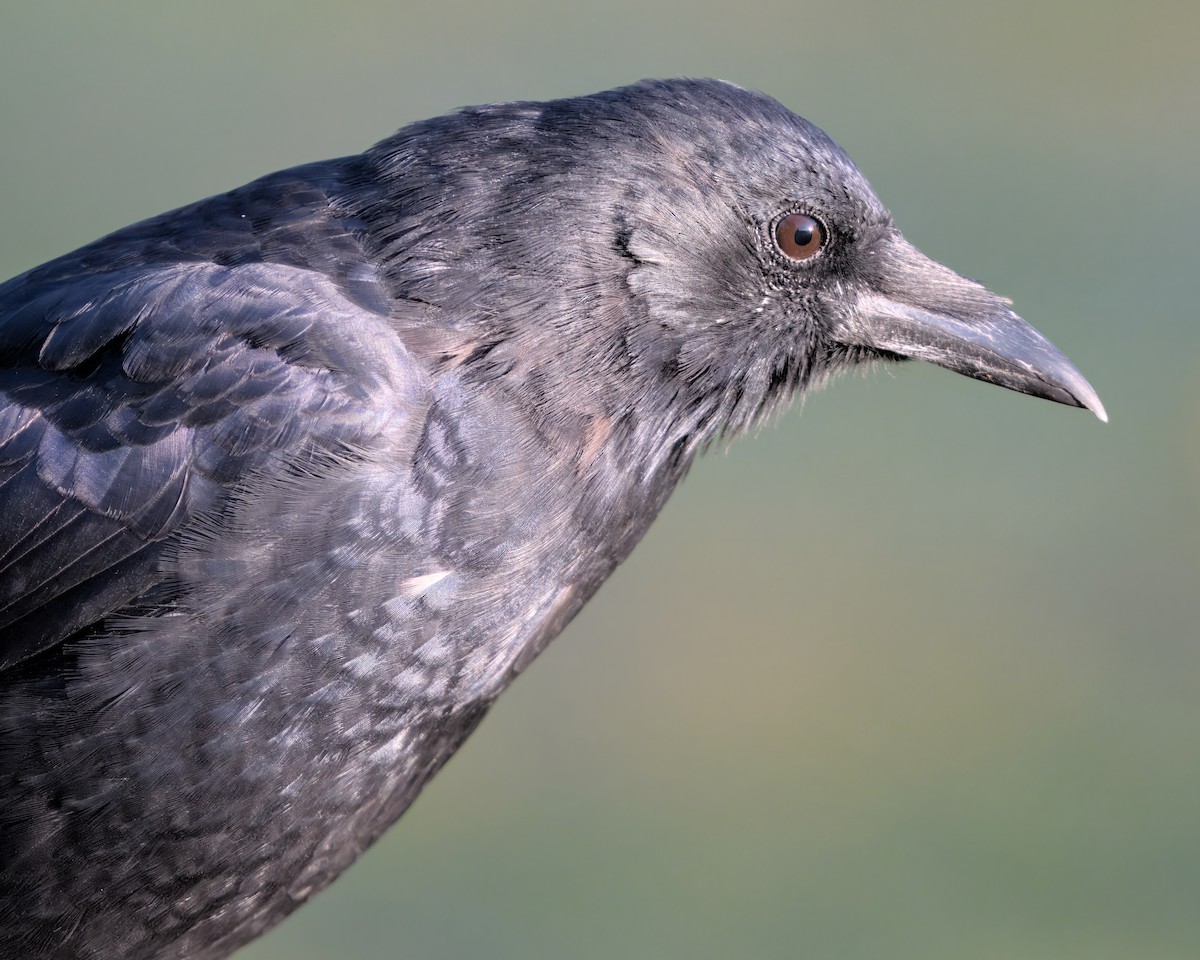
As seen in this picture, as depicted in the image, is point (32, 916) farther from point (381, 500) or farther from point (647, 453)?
point (647, 453)

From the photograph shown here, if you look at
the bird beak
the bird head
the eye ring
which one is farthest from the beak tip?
the eye ring

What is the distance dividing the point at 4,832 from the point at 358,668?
0.52 metres

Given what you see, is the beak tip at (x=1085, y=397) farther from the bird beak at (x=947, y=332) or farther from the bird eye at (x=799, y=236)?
the bird eye at (x=799, y=236)

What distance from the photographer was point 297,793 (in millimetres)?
2084

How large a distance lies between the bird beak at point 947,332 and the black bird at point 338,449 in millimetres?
65

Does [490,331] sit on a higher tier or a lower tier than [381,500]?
higher

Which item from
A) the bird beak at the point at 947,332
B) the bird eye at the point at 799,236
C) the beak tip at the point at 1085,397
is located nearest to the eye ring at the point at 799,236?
the bird eye at the point at 799,236

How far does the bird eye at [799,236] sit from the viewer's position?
2.21 metres

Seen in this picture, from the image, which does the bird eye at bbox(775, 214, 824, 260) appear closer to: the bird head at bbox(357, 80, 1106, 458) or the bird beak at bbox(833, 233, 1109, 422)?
the bird head at bbox(357, 80, 1106, 458)

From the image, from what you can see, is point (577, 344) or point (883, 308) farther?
point (883, 308)

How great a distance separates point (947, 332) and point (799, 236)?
11.4 inches

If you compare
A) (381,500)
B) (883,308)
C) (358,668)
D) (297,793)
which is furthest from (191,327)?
(883,308)

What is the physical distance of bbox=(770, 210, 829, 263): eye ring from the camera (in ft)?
7.24

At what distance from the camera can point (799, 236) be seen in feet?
7.28
